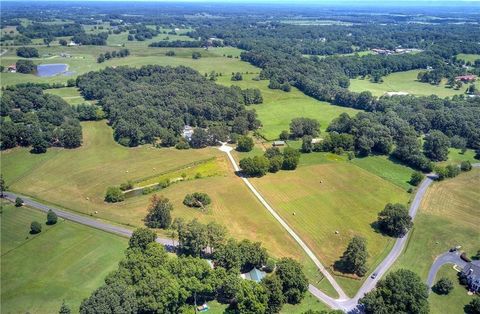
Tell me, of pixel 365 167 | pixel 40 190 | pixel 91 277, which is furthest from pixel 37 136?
pixel 365 167

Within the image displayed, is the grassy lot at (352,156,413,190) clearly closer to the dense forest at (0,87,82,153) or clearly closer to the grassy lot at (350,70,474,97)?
the grassy lot at (350,70,474,97)

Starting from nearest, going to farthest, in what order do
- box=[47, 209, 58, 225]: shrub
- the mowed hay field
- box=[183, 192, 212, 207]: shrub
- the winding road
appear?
the winding road → box=[47, 209, 58, 225]: shrub → the mowed hay field → box=[183, 192, 212, 207]: shrub

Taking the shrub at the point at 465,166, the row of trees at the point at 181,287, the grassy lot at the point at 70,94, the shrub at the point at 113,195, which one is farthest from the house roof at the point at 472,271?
the grassy lot at the point at 70,94

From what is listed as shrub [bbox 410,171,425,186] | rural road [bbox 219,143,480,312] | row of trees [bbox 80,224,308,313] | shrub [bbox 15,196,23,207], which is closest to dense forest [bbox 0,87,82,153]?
shrub [bbox 15,196,23,207]

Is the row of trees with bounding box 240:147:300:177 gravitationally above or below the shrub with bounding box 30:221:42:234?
above

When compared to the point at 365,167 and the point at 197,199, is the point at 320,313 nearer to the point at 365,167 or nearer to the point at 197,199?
the point at 197,199
